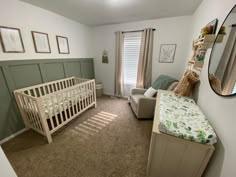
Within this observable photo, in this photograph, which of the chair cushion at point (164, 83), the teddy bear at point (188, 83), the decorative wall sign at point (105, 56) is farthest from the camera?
the decorative wall sign at point (105, 56)

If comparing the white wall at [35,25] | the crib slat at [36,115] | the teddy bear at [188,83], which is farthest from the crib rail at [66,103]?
the teddy bear at [188,83]

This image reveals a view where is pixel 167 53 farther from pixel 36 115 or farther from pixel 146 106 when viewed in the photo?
pixel 36 115

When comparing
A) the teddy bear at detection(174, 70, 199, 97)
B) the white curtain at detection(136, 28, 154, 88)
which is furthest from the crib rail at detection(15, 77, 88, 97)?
the teddy bear at detection(174, 70, 199, 97)

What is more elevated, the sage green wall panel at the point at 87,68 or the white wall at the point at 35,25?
the white wall at the point at 35,25

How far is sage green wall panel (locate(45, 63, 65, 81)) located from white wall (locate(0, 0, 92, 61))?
21 centimetres

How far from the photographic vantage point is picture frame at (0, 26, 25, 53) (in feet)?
5.35

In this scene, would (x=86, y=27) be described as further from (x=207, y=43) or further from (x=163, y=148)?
(x=163, y=148)

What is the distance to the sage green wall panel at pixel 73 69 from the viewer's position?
2.83 meters

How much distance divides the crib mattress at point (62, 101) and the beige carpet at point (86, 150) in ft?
1.52

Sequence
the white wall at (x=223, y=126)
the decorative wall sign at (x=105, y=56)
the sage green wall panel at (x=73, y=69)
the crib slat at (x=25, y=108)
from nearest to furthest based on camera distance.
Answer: the white wall at (x=223, y=126) < the crib slat at (x=25, y=108) < the sage green wall panel at (x=73, y=69) < the decorative wall sign at (x=105, y=56)

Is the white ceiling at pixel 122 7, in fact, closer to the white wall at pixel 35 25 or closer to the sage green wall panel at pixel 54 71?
the white wall at pixel 35 25

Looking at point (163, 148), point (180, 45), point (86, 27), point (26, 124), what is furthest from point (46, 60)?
point (180, 45)

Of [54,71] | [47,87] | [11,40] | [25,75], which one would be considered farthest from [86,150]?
[11,40]

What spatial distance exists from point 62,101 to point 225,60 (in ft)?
7.79
